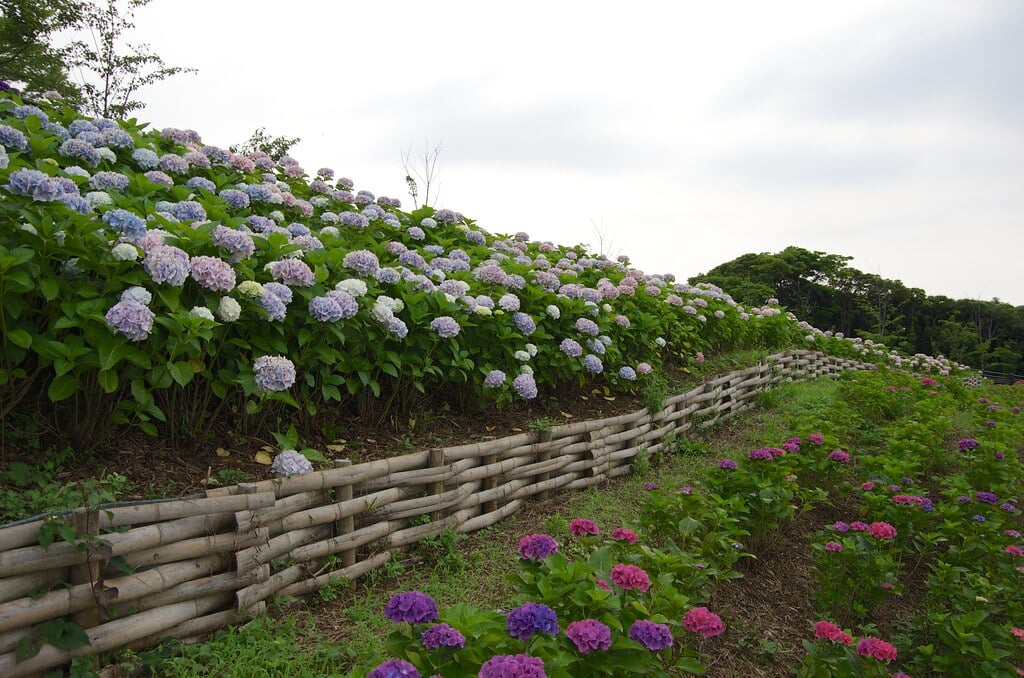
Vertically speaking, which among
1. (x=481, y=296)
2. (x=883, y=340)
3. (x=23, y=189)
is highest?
(x=23, y=189)

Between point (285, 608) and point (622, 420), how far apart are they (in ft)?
9.84

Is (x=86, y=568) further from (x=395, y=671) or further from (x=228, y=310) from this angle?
(x=395, y=671)

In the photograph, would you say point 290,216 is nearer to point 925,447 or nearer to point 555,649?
point 555,649

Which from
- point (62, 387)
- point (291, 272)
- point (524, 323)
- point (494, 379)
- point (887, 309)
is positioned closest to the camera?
point (62, 387)

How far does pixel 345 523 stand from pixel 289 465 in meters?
0.42

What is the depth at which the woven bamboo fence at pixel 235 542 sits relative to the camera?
2.07m

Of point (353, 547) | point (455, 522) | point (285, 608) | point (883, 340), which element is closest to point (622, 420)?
point (455, 522)

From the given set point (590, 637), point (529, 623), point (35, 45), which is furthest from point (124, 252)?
point (35, 45)

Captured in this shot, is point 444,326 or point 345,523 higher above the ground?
point 444,326

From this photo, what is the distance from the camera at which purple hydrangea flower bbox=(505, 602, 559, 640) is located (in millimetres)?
1606

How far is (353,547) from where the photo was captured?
299 cm

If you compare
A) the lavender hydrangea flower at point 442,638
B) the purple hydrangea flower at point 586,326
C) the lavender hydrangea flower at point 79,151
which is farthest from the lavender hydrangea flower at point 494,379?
the lavender hydrangea flower at point 79,151

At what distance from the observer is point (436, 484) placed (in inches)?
135

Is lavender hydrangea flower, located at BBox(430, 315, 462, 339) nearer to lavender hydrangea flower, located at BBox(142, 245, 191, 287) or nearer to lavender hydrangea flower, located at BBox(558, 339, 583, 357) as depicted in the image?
lavender hydrangea flower, located at BBox(558, 339, 583, 357)
